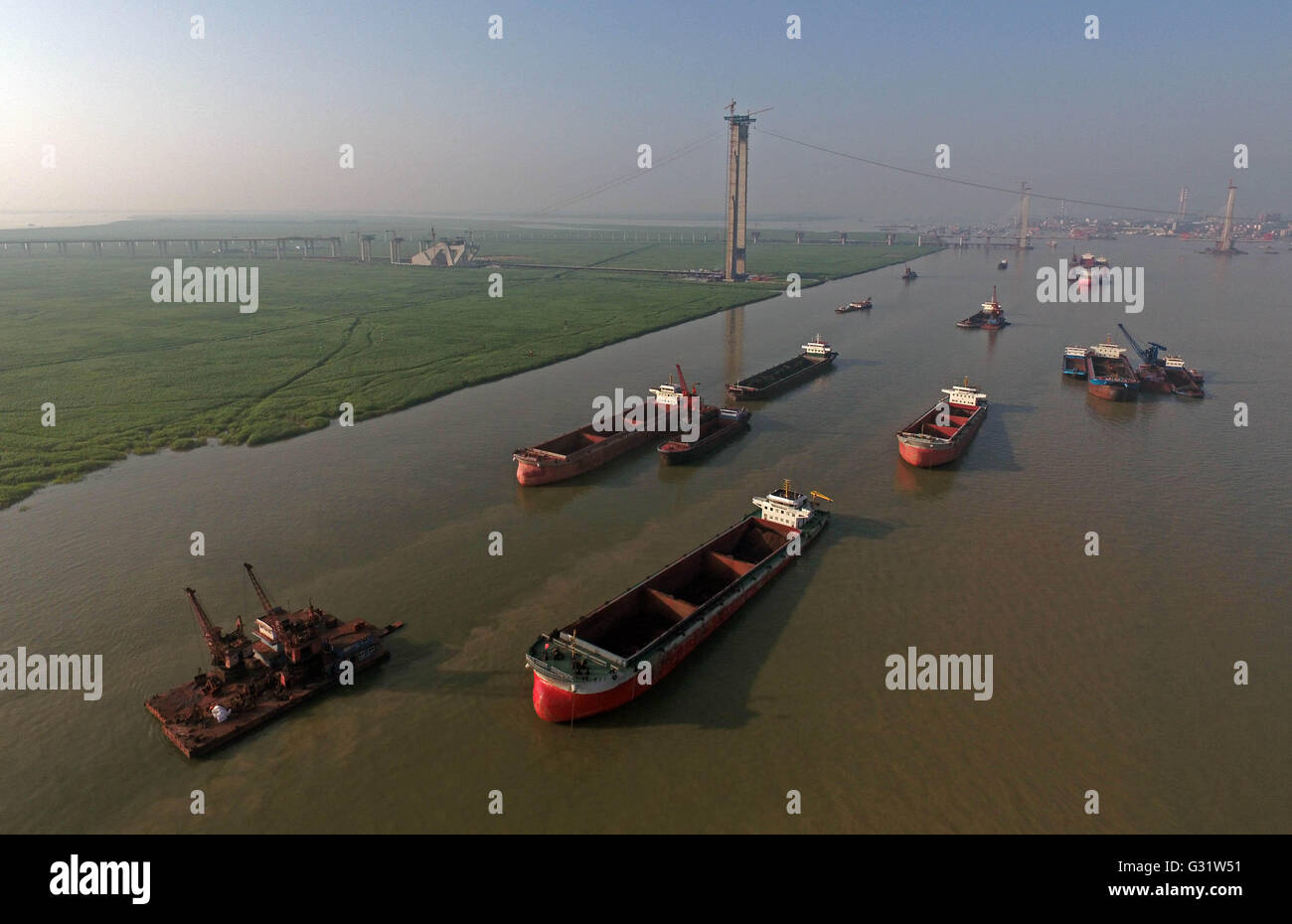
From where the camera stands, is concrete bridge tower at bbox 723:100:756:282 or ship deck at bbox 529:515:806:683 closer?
ship deck at bbox 529:515:806:683

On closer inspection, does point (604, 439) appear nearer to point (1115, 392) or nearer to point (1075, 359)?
point (1115, 392)

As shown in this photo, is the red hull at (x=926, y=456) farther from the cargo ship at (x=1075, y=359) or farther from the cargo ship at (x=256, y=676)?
the cargo ship at (x=1075, y=359)

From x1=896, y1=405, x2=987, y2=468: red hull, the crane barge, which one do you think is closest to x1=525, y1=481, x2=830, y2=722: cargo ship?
x1=896, y1=405, x2=987, y2=468: red hull

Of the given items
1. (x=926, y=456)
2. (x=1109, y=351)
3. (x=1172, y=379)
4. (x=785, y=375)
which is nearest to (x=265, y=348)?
(x=785, y=375)

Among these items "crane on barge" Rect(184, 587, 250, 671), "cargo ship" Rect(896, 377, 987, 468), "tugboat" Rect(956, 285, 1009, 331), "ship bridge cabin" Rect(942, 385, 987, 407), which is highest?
"tugboat" Rect(956, 285, 1009, 331)

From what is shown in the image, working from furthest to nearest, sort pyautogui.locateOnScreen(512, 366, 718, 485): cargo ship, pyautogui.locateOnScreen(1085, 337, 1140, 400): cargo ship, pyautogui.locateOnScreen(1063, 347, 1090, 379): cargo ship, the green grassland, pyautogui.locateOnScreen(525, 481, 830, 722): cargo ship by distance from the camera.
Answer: pyautogui.locateOnScreen(1063, 347, 1090, 379): cargo ship < pyautogui.locateOnScreen(1085, 337, 1140, 400): cargo ship < the green grassland < pyautogui.locateOnScreen(512, 366, 718, 485): cargo ship < pyautogui.locateOnScreen(525, 481, 830, 722): cargo ship

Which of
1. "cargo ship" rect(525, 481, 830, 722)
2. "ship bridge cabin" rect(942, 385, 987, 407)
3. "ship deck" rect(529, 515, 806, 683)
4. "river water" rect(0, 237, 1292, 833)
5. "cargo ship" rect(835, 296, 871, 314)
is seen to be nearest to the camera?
"river water" rect(0, 237, 1292, 833)

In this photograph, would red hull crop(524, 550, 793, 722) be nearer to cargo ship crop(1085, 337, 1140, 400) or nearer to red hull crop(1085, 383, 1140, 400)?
red hull crop(1085, 383, 1140, 400)

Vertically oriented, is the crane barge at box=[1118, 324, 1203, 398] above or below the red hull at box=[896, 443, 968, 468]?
above
